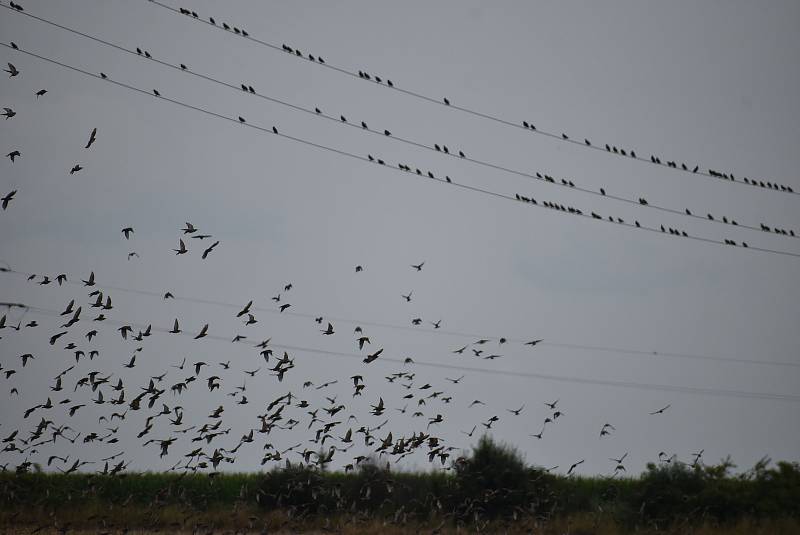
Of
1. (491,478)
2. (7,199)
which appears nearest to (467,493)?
(491,478)

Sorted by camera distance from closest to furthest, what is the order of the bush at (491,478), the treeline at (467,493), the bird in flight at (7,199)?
the bird in flight at (7,199) → the treeline at (467,493) → the bush at (491,478)

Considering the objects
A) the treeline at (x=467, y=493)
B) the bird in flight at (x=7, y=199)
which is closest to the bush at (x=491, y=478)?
the treeline at (x=467, y=493)

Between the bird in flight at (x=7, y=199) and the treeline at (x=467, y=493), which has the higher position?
the bird in flight at (x=7, y=199)

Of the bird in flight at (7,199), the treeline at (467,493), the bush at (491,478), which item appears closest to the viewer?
the bird in flight at (7,199)

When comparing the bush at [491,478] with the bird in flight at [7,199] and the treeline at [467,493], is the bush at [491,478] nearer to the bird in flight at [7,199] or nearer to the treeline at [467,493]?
the treeline at [467,493]

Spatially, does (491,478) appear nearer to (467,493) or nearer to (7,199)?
Result: (467,493)

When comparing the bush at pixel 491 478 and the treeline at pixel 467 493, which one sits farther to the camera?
the bush at pixel 491 478

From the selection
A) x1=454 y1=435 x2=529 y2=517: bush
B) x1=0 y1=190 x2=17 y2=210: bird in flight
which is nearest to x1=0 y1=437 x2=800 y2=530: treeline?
x1=454 y1=435 x2=529 y2=517: bush

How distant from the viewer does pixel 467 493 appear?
36.8 m

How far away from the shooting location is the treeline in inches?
A: 1313

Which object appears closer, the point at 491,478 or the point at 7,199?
the point at 7,199

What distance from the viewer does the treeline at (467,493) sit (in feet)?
109

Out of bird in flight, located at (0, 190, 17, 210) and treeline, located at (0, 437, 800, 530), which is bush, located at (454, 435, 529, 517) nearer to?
treeline, located at (0, 437, 800, 530)

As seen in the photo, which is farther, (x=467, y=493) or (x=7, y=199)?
(x=467, y=493)
